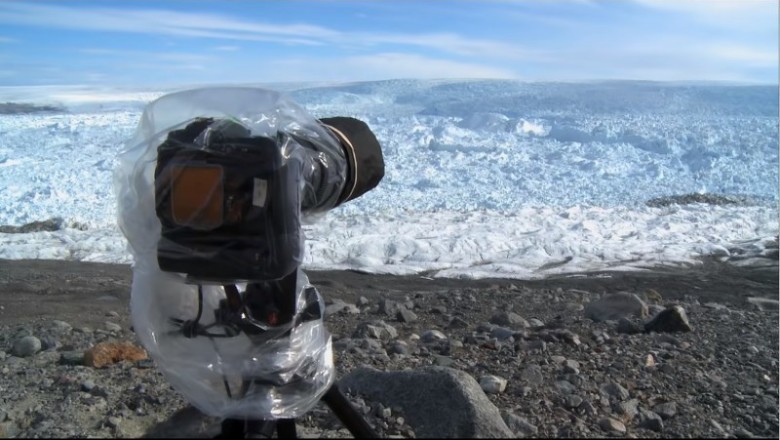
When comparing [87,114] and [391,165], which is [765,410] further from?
[87,114]

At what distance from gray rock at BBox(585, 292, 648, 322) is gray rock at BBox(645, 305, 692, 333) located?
0.95 ft

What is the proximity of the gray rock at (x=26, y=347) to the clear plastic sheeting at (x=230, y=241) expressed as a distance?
2595mm

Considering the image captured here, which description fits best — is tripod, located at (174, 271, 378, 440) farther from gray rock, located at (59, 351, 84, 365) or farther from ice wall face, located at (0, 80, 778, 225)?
ice wall face, located at (0, 80, 778, 225)

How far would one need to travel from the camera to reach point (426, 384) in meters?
2.85

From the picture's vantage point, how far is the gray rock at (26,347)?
4018 millimetres

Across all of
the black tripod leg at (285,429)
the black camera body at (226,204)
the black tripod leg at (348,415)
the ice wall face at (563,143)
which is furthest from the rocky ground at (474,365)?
the ice wall face at (563,143)

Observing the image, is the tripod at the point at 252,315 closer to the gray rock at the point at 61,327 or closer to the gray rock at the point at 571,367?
the gray rock at the point at 571,367

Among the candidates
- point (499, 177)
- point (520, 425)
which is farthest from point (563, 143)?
point (520, 425)

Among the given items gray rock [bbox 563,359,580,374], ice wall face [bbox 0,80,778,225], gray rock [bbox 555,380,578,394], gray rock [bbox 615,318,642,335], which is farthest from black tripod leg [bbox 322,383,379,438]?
ice wall face [bbox 0,80,778,225]

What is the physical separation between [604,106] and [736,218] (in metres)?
8.53

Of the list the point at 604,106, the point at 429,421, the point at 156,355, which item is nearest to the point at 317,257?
the point at 429,421

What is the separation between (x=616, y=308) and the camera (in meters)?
4.85

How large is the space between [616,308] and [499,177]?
767cm

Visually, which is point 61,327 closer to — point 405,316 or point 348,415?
point 405,316
